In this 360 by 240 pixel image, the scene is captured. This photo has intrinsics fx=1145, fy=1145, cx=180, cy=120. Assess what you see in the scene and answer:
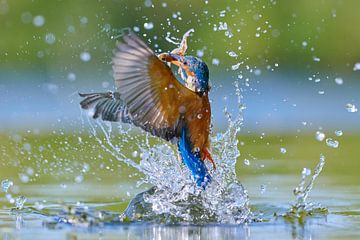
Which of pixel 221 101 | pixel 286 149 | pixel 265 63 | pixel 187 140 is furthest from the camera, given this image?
pixel 265 63

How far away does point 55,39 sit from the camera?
55.0ft

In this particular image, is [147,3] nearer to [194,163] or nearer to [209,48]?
[209,48]

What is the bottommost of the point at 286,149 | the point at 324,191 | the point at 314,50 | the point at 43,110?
the point at 324,191

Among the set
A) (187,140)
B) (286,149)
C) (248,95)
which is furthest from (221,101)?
(187,140)

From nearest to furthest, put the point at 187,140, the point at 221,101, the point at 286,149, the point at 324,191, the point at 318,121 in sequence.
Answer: the point at 187,140 → the point at 324,191 → the point at 286,149 → the point at 318,121 → the point at 221,101

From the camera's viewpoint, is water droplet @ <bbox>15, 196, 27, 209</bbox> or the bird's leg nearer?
the bird's leg

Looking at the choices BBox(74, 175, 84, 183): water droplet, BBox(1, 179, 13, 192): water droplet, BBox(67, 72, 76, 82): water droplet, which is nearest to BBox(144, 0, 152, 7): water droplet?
BBox(67, 72, 76, 82): water droplet

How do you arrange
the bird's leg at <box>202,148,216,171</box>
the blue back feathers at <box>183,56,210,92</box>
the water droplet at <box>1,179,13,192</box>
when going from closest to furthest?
the blue back feathers at <box>183,56,210,92</box>
the bird's leg at <box>202,148,216,171</box>
the water droplet at <box>1,179,13,192</box>

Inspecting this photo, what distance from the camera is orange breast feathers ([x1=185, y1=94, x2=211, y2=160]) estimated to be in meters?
7.79

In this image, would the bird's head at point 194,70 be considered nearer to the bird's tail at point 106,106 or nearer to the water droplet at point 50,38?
the bird's tail at point 106,106

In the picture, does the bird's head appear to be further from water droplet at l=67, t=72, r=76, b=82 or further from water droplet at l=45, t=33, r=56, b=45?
water droplet at l=67, t=72, r=76, b=82

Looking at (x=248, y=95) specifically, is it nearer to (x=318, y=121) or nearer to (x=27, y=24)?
(x=318, y=121)

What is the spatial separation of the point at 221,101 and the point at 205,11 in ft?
4.29

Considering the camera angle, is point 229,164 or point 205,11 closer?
point 229,164
